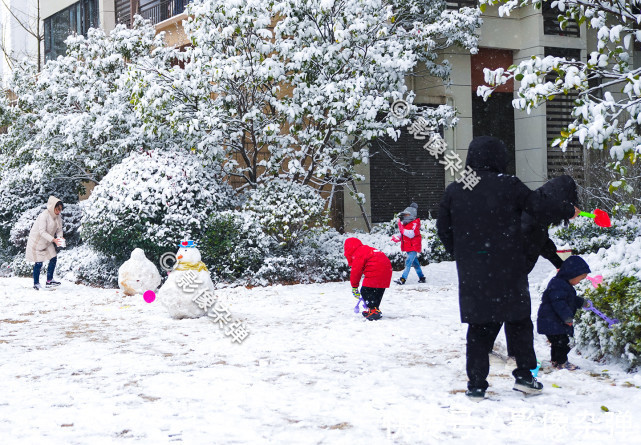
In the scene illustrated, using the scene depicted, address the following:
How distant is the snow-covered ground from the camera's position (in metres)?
4.09

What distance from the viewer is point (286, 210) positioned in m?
11.8

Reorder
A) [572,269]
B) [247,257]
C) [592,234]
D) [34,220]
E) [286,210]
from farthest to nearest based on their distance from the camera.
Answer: [34,220] → [592,234] → [286,210] → [247,257] → [572,269]

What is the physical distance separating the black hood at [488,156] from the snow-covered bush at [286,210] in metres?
7.09

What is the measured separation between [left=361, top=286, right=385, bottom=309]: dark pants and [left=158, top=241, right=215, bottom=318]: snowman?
1952 millimetres

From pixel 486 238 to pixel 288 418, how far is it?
5.85 feet

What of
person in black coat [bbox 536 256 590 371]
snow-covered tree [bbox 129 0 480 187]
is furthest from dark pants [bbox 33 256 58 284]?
person in black coat [bbox 536 256 590 371]

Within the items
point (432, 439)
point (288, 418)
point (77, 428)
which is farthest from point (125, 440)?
point (432, 439)

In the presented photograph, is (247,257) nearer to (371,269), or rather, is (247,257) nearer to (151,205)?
(151,205)

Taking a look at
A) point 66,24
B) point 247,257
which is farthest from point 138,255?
point 66,24

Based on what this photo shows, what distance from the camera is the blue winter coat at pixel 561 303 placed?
532 centimetres

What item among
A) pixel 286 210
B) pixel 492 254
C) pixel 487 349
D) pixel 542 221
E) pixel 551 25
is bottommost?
pixel 487 349

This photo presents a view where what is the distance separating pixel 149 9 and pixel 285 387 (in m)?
18.0

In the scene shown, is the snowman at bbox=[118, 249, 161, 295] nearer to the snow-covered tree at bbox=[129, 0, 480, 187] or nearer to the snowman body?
the snow-covered tree at bbox=[129, 0, 480, 187]

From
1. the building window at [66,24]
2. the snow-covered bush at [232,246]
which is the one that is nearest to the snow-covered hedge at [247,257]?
the snow-covered bush at [232,246]
